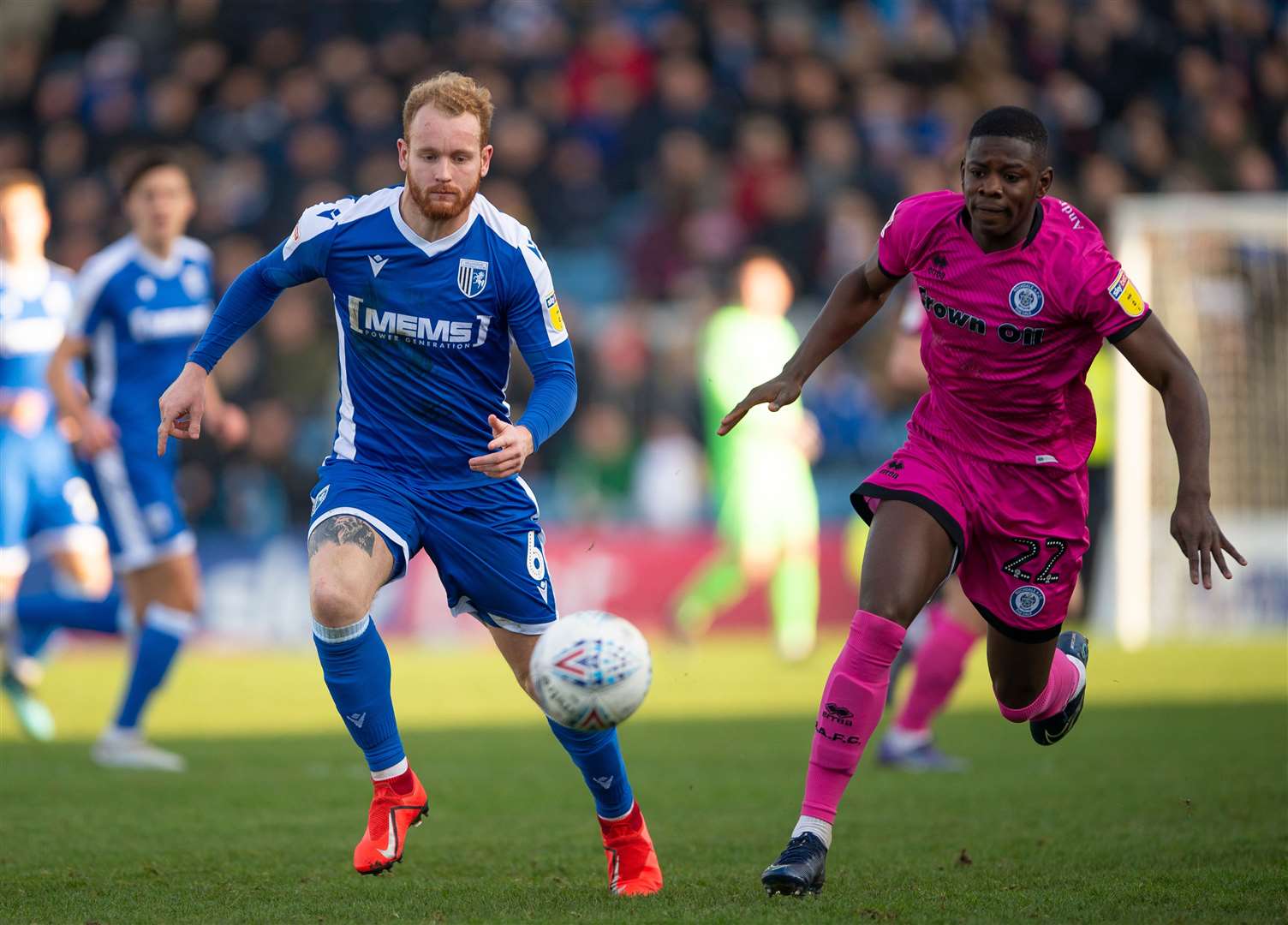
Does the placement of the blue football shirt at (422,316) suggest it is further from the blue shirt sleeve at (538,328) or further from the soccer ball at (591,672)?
the soccer ball at (591,672)

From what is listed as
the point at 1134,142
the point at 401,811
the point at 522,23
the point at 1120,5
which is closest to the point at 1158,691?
the point at 401,811

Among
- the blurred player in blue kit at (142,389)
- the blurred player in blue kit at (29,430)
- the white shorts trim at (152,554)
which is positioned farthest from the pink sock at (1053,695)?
the blurred player in blue kit at (29,430)

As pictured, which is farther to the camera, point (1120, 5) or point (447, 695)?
point (1120, 5)

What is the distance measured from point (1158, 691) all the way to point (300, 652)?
768 cm

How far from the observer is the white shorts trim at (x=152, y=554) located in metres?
8.73

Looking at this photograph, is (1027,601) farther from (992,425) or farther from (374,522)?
(374,522)

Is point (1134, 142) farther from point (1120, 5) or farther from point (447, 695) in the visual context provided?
point (447, 695)

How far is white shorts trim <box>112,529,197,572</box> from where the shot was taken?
8727 millimetres

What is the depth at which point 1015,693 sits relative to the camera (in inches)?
233

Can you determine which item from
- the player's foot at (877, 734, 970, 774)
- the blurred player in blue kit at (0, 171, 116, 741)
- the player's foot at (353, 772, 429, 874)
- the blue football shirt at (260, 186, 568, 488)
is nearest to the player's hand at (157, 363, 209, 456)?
the blue football shirt at (260, 186, 568, 488)

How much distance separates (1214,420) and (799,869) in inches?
460

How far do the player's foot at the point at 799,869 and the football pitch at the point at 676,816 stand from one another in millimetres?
73

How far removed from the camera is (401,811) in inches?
209

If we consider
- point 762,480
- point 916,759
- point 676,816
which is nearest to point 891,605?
point 676,816
